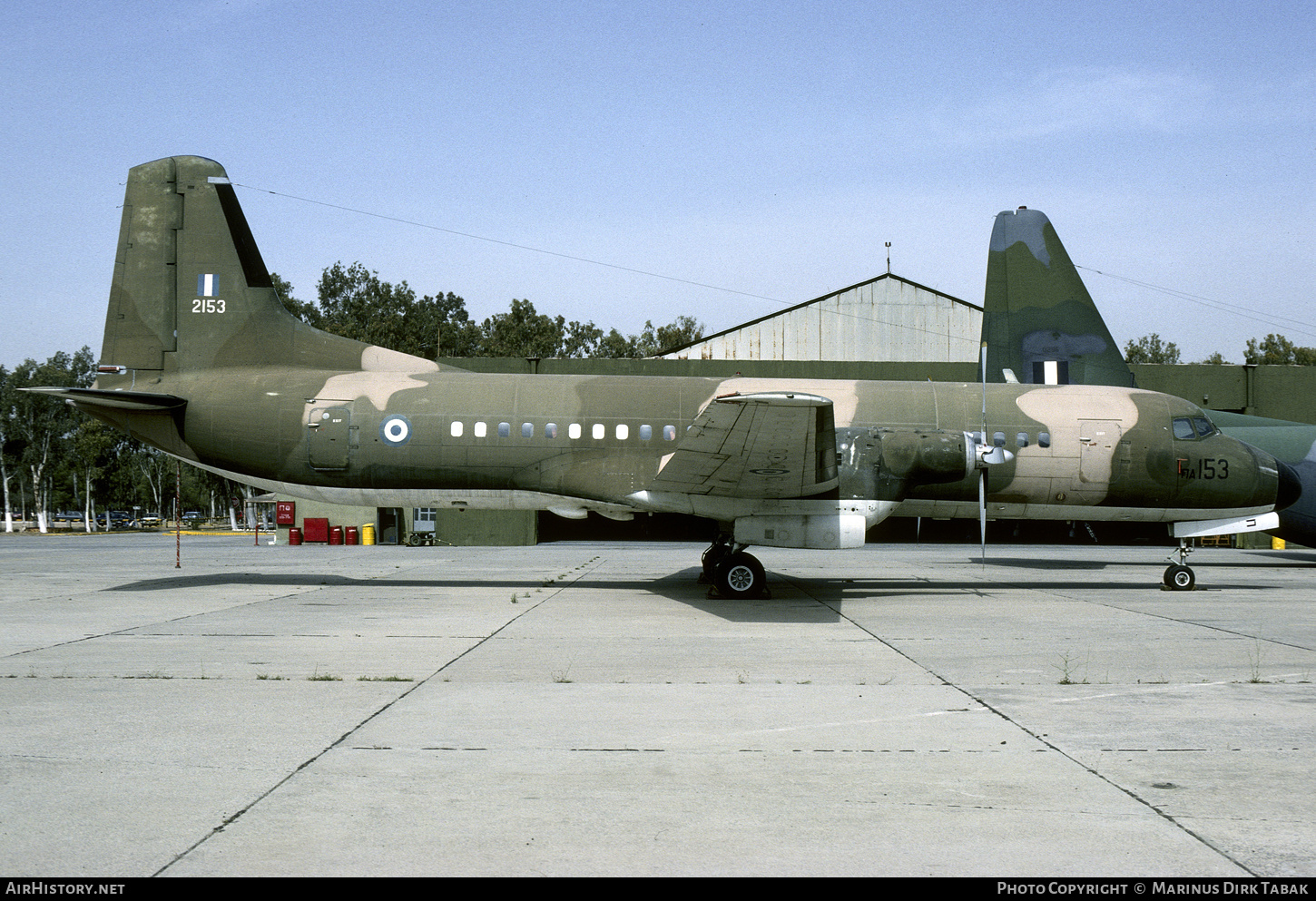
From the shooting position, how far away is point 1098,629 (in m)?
A: 13.1

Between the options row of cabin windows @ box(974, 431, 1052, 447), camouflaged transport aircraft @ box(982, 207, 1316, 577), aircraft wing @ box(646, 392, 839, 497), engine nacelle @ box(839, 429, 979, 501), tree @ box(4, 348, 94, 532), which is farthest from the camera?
tree @ box(4, 348, 94, 532)

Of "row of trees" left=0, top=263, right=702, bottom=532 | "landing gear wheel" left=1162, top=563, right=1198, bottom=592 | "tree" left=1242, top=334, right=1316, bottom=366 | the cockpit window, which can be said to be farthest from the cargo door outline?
"tree" left=1242, top=334, right=1316, bottom=366

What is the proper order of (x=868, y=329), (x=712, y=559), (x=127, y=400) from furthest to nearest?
→ 1. (x=868, y=329)
2. (x=712, y=559)
3. (x=127, y=400)

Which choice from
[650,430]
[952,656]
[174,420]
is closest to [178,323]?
[174,420]

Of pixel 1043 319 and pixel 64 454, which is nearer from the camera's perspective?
pixel 1043 319

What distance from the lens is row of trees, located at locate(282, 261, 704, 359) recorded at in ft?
262

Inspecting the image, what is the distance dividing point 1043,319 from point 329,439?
22.3m

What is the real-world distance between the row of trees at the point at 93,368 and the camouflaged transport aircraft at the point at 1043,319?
51.3 meters

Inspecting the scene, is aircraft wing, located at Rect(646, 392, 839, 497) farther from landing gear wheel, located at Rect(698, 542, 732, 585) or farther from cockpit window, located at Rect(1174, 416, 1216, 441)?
cockpit window, located at Rect(1174, 416, 1216, 441)

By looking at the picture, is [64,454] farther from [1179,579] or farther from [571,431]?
[1179,579]

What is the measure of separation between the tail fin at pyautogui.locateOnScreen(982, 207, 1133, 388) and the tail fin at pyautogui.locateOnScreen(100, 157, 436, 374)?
774 inches

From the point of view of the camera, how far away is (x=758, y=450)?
48.1 feet

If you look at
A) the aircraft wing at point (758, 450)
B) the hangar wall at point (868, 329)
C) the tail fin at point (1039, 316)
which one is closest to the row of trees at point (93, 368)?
the hangar wall at point (868, 329)

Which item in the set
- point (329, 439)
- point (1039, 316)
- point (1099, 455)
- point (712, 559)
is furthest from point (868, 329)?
point (329, 439)
